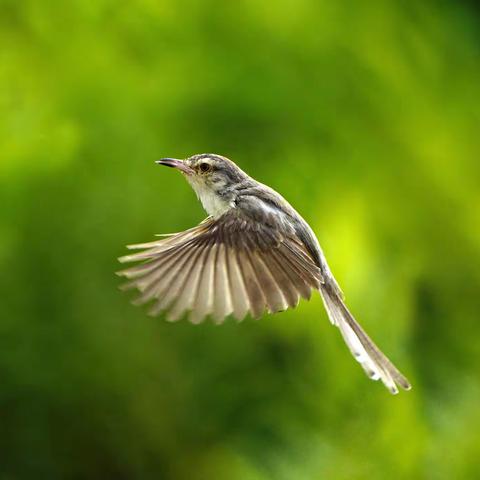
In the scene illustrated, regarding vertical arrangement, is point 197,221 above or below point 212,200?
above

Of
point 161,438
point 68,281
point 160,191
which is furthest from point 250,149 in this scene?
point 161,438

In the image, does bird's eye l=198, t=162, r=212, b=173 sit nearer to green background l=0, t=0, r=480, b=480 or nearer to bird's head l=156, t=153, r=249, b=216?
bird's head l=156, t=153, r=249, b=216

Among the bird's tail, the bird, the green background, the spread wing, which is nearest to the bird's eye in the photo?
the bird

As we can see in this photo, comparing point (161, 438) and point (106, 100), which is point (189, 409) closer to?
point (161, 438)

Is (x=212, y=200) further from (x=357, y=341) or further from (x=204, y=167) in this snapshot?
(x=357, y=341)

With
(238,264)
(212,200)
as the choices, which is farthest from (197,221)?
(238,264)

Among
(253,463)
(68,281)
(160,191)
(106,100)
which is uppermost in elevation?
(106,100)
